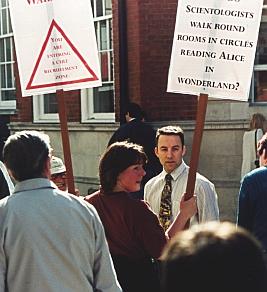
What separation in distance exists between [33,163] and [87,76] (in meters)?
2.02

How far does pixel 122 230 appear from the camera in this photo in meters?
4.80

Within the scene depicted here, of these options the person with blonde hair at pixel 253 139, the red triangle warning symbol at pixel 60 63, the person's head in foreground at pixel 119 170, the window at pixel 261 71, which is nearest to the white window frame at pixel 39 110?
the window at pixel 261 71

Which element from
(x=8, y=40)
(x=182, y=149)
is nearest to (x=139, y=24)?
(x=8, y=40)

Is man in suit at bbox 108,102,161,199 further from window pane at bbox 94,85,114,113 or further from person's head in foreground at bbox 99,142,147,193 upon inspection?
person's head in foreground at bbox 99,142,147,193

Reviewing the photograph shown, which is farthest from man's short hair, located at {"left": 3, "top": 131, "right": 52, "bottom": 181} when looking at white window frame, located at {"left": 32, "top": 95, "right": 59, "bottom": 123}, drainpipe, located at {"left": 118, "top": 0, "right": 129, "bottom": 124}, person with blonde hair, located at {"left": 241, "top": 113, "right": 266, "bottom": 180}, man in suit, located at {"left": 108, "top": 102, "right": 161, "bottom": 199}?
white window frame, located at {"left": 32, "top": 95, "right": 59, "bottom": 123}

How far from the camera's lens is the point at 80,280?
3953 mm

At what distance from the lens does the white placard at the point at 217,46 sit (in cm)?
549

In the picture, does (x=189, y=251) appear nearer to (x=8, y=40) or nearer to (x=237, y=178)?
(x=237, y=178)

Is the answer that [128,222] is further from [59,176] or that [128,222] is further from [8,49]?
[8,49]

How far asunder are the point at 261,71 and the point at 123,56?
210cm

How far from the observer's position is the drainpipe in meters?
12.5

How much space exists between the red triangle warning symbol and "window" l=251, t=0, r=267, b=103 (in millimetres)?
6285

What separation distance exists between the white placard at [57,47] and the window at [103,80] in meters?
6.95

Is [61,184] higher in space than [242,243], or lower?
lower
